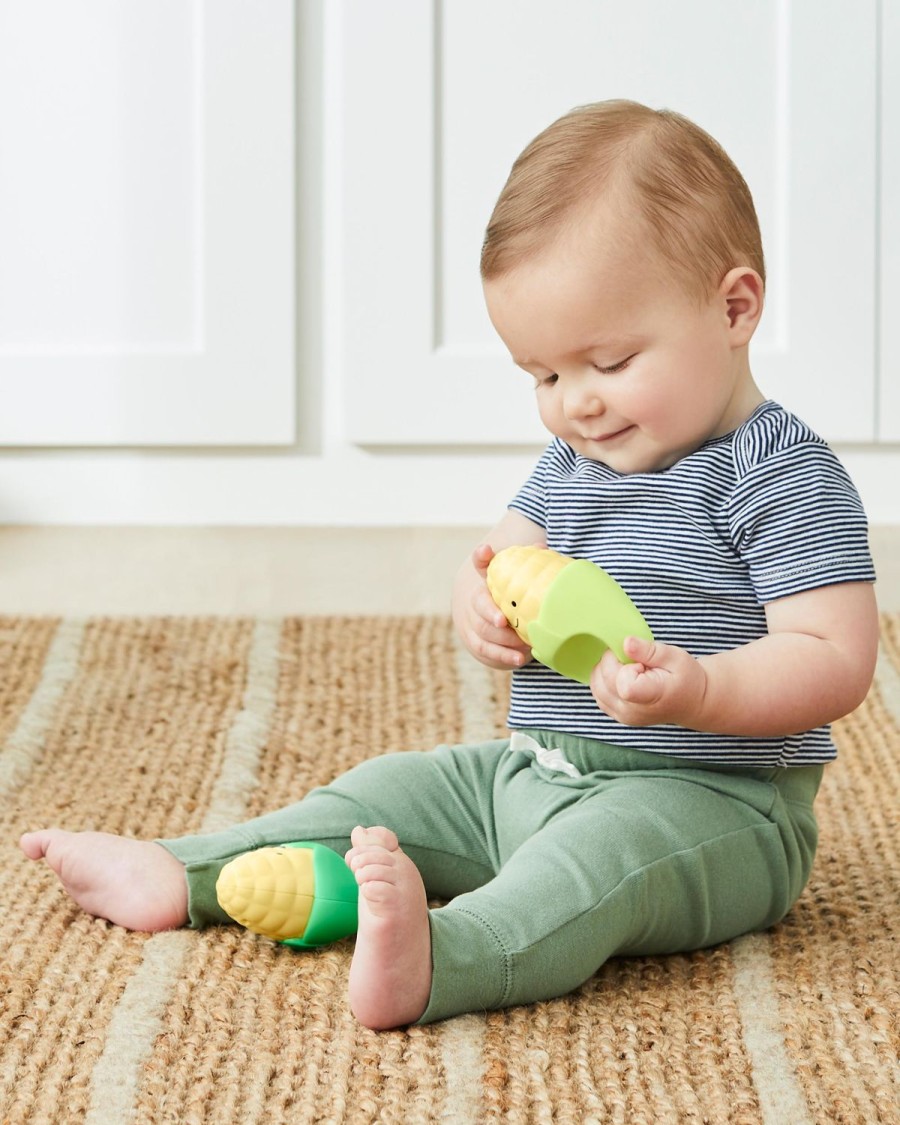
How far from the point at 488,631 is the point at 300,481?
996 mm

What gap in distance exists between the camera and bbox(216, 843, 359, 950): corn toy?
62 centimetres

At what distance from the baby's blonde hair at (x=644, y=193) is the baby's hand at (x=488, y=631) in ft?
0.46

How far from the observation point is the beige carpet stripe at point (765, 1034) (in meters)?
0.49

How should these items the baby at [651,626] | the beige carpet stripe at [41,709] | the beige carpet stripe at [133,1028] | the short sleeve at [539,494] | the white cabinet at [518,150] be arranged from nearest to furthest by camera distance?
the beige carpet stripe at [133,1028]
the baby at [651,626]
the short sleeve at [539,494]
the beige carpet stripe at [41,709]
the white cabinet at [518,150]

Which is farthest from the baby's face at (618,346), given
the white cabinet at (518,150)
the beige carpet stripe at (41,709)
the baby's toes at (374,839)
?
the white cabinet at (518,150)

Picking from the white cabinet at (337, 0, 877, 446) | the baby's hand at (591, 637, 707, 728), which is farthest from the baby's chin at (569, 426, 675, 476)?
the white cabinet at (337, 0, 877, 446)

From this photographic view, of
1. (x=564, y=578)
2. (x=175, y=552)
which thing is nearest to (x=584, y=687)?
(x=564, y=578)

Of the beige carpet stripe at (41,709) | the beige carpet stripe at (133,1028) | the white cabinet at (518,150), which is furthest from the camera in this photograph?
the white cabinet at (518,150)

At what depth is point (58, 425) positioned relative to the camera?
162 cm

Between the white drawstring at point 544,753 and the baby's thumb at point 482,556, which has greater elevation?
the baby's thumb at point 482,556

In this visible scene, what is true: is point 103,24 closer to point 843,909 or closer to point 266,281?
point 266,281

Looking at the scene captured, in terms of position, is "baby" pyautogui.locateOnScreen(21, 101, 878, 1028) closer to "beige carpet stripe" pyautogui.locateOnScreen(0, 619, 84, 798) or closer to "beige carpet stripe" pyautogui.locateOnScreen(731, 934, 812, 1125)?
"beige carpet stripe" pyautogui.locateOnScreen(731, 934, 812, 1125)

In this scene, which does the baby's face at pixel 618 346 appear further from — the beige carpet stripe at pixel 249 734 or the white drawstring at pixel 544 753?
the beige carpet stripe at pixel 249 734

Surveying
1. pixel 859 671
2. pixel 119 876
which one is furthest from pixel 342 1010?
pixel 859 671
